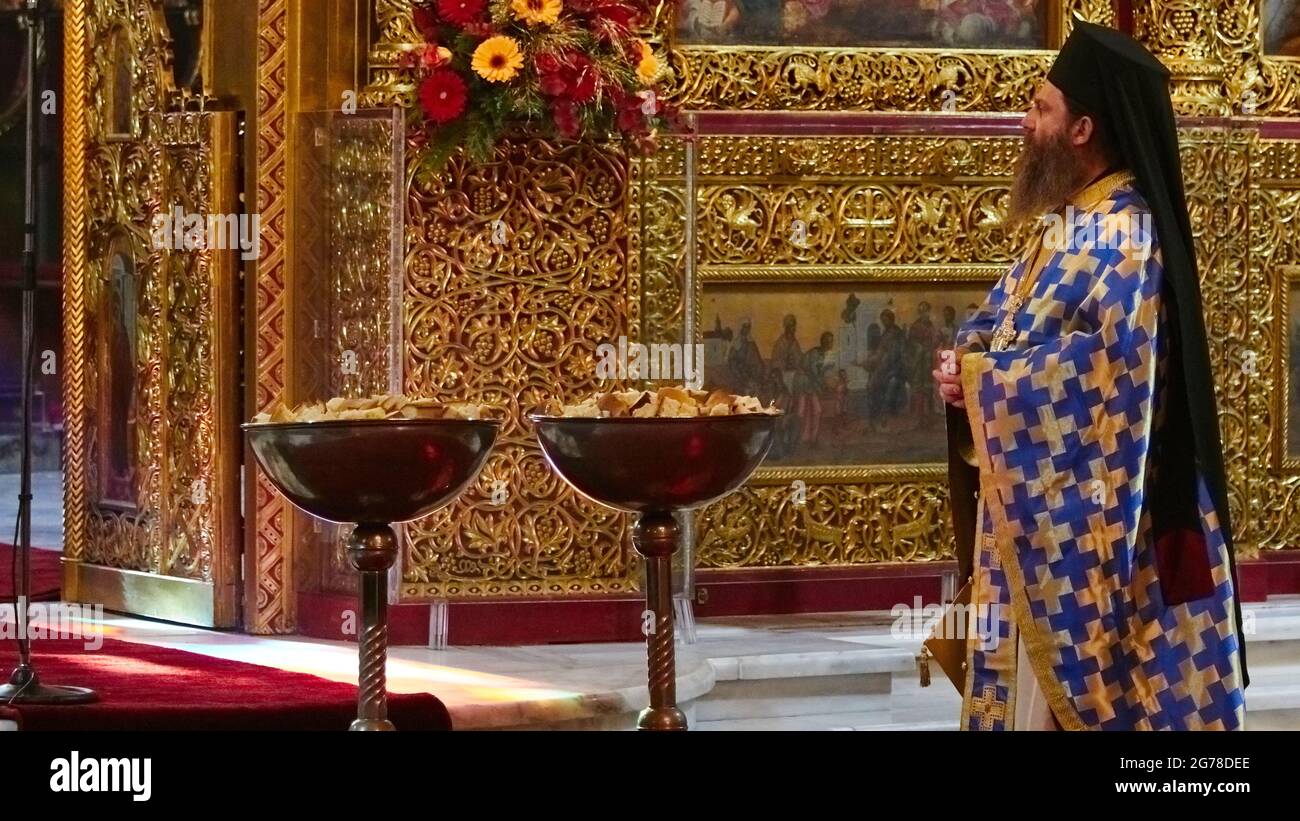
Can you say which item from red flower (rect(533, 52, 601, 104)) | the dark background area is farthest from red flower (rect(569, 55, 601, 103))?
the dark background area

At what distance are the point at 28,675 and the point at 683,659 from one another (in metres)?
2.00

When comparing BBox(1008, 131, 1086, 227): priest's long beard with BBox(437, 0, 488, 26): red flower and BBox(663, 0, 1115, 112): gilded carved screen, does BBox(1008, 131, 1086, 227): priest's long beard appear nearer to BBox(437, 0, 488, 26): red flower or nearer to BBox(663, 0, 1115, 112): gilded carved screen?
BBox(437, 0, 488, 26): red flower

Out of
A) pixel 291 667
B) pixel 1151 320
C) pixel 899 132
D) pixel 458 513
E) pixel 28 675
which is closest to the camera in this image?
pixel 1151 320

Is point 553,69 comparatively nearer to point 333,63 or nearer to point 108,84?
point 333,63

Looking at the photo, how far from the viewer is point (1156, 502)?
187 inches

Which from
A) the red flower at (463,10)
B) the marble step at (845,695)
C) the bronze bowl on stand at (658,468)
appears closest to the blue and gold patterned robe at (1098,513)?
the bronze bowl on stand at (658,468)

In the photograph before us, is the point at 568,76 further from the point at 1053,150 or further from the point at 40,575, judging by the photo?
the point at 40,575

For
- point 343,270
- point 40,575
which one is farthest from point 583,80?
point 40,575

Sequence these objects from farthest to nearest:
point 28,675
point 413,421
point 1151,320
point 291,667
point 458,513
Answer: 1. point 458,513
2. point 291,667
3. point 28,675
4. point 1151,320
5. point 413,421

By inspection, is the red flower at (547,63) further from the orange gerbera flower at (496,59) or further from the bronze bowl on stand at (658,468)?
the bronze bowl on stand at (658,468)

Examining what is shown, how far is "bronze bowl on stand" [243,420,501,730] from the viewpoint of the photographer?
4.38m

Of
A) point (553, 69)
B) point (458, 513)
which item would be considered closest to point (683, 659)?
point (458, 513)

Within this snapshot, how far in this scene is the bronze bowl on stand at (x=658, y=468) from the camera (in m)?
4.50

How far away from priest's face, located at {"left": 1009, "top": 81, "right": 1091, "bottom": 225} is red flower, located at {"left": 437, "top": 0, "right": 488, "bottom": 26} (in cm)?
235
